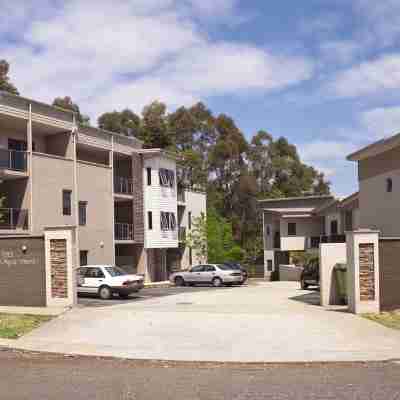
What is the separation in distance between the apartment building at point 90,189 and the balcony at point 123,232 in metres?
0.07

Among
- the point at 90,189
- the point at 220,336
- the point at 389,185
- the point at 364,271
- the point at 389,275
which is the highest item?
the point at 90,189

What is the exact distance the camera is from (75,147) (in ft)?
116

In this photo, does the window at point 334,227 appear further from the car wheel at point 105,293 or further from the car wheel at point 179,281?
the car wheel at point 105,293

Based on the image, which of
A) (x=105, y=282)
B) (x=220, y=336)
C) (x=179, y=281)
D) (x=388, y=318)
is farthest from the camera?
(x=179, y=281)

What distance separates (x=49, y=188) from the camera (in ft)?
108

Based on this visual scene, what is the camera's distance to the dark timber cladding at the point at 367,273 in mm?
17062

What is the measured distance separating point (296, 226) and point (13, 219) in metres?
30.2

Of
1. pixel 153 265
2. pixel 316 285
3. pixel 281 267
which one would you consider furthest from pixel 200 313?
pixel 281 267

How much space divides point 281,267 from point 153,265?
40.2ft

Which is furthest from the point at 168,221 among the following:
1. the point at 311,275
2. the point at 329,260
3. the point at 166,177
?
the point at 329,260

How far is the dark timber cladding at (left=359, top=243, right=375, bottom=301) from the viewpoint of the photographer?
17062mm

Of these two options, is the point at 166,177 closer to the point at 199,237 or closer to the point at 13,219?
the point at 199,237

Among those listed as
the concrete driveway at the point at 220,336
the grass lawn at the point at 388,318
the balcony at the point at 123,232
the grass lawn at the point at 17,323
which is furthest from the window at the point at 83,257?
the grass lawn at the point at 388,318

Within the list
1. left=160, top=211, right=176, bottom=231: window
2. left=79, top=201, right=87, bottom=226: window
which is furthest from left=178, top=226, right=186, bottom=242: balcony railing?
left=79, top=201, right=87, bottom=226: window
